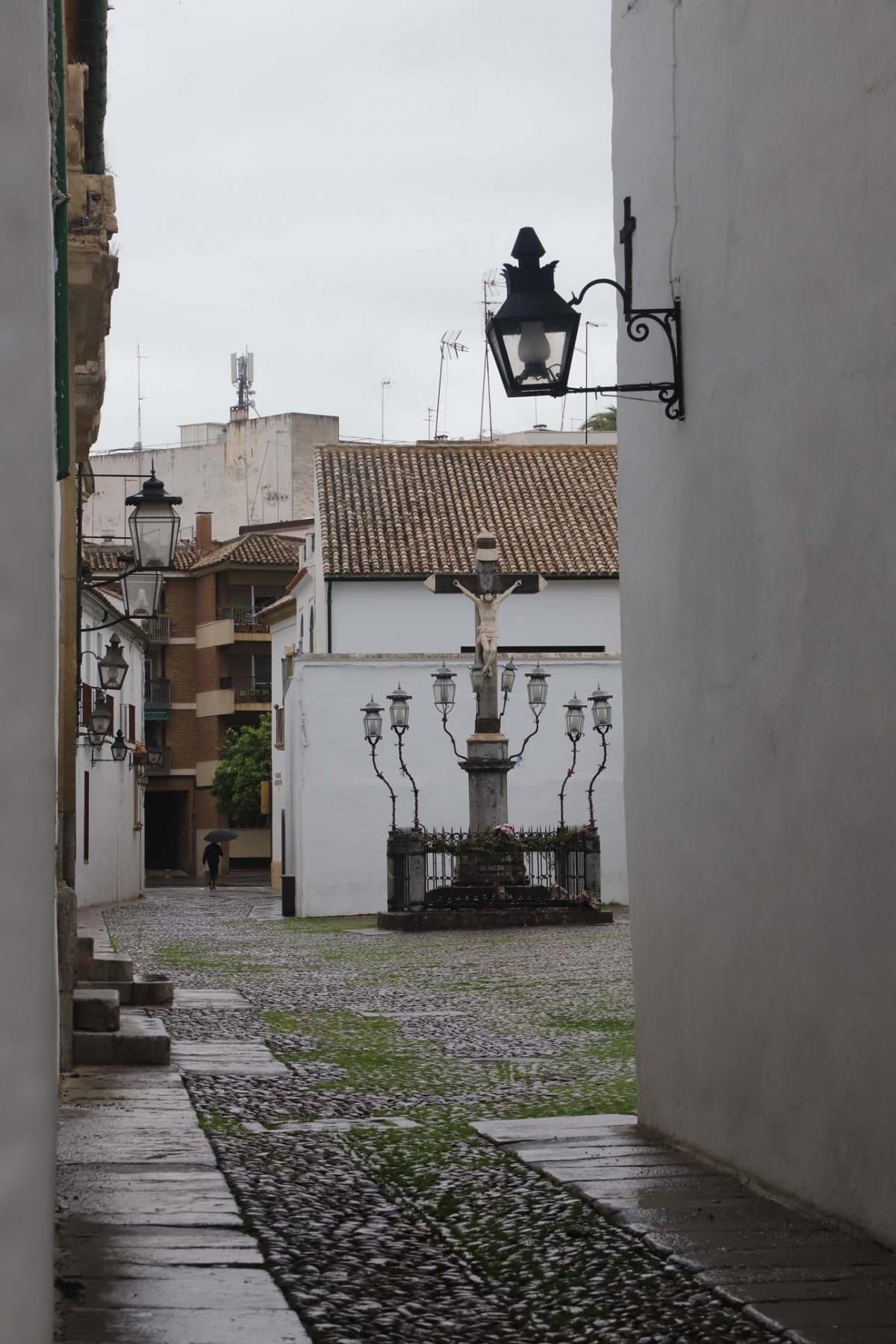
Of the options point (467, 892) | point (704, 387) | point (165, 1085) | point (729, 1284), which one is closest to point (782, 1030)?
point (729, 1284)

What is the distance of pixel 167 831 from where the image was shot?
5769 centimetres

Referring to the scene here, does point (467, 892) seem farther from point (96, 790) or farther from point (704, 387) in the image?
point (704, 387)

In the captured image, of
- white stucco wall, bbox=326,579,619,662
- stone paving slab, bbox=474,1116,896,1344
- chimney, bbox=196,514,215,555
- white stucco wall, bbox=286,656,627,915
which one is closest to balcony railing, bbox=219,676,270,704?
chimney, bbox=196,514,215,555

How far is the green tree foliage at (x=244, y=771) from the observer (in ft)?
168

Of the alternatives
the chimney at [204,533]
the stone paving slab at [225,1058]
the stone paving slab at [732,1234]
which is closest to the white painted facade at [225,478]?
the chimney at [204,533]

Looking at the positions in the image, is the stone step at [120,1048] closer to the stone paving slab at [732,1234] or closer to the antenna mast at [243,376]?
the stone paving slab at [732,1234]

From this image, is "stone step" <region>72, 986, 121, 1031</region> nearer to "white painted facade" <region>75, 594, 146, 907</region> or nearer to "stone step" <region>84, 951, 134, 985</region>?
"stone step" <region>84, 951, 134, 985</region>

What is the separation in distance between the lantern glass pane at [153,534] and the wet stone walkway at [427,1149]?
125 inches

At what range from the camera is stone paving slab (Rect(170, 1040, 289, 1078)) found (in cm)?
895

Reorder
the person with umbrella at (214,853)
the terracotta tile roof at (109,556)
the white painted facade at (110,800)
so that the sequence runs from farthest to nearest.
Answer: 1. the terracotta tile roof at (109,556)
2. the person with umbrella at (214,853)
3. the white painted facade at (110,800)

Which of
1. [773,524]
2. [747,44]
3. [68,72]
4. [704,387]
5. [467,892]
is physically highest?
[68,72]

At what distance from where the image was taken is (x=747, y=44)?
19.1 feet

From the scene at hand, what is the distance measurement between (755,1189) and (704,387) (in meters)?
2.82

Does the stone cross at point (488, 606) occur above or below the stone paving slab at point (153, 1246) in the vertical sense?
above
